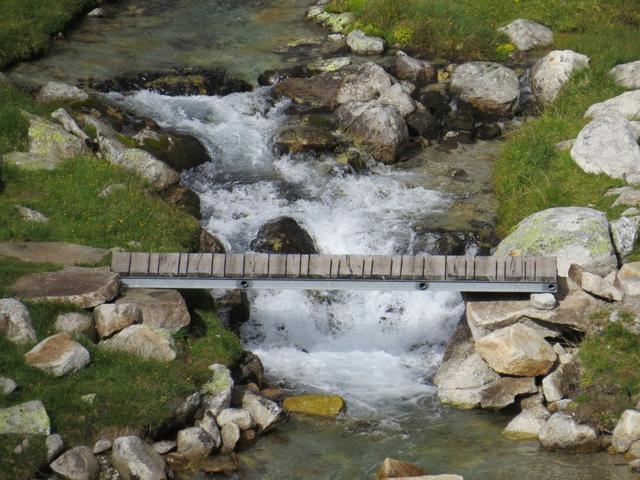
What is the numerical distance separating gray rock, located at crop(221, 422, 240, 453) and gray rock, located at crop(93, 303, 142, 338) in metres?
2.59

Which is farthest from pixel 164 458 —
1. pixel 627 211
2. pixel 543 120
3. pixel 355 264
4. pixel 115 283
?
pixel 543 120

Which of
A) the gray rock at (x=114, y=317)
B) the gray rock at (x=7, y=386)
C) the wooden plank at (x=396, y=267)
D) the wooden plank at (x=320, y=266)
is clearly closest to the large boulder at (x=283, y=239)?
the wooden plank at (x=320, y=266)

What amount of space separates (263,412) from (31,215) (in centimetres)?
706

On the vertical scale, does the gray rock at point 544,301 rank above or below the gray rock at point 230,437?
above

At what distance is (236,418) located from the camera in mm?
15586

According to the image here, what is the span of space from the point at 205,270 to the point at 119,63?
1363 centimetres

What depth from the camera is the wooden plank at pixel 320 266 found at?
1780 cm

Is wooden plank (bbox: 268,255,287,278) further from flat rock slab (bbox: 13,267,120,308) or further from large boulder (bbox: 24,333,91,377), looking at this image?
large boulder (bbox: 24,333,91,377)

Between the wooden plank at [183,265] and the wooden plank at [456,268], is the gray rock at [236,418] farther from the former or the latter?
the wooden plank at [456,268]

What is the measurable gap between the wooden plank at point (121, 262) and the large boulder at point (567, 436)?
7.49m

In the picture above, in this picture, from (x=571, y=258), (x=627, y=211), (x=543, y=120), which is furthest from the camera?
(x=543, y=120)

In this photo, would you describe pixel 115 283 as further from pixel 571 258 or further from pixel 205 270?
pixel 571 258

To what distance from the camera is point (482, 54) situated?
101 ft

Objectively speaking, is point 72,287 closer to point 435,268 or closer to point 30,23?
point 435,268
